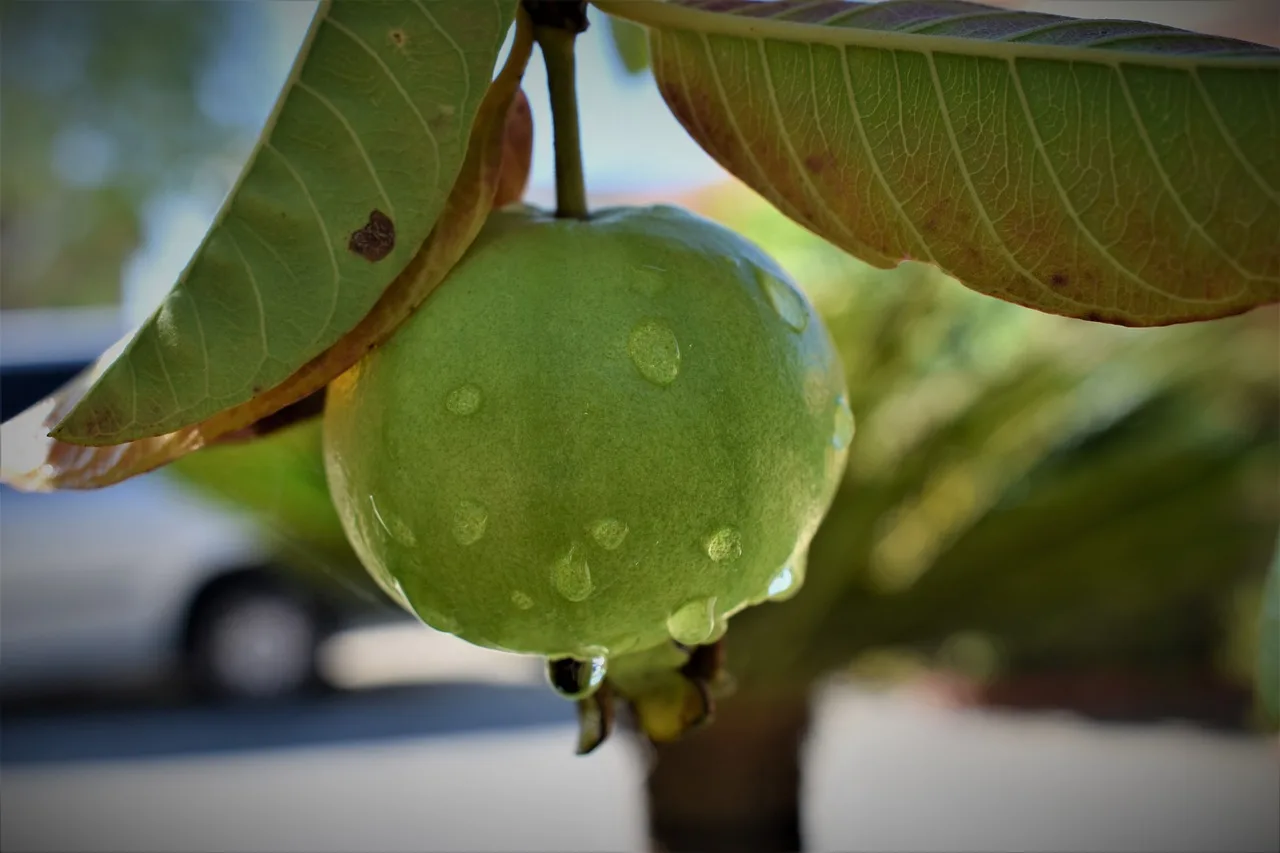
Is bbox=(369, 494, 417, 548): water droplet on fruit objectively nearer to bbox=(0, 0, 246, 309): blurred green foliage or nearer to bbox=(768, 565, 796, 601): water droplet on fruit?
bbox=(768, 565, 796, 601): water droplet on fruit

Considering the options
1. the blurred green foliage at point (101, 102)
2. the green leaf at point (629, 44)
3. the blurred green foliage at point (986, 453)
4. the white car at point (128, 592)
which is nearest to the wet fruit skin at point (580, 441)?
the green leaf at point (629, 44)

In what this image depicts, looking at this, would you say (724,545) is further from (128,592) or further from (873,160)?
(128,592)

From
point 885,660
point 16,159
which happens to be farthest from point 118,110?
point 885,660

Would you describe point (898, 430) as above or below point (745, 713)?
above

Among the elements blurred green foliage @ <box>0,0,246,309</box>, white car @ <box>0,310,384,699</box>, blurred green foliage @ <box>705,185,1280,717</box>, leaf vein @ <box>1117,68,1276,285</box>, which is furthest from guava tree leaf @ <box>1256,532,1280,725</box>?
blurred green foliage @ <box>0,0,246,309</box>

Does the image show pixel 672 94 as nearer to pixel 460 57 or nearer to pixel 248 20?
pixel 460 57

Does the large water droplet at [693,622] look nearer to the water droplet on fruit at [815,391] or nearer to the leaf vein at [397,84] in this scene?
the water droplet on fruit at [815,391]
